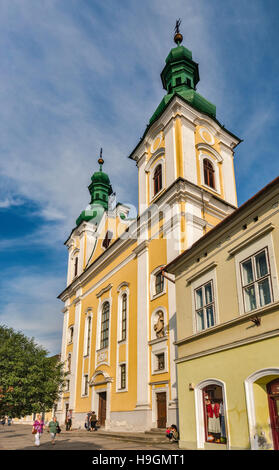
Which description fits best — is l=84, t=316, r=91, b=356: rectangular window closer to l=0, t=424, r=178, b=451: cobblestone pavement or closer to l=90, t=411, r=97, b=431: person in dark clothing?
l=90, t=411, r=97, b=431: person in dark clothing

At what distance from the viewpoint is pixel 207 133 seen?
2581cm

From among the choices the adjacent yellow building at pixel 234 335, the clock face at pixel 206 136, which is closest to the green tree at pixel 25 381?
the adjacent yellow building at pixel 234 335

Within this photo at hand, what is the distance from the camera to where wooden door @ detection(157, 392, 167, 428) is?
1730 cm

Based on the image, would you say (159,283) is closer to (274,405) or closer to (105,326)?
(105,326)

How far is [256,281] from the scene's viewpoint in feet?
33.2

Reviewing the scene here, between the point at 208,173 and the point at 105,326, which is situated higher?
the point at 208,173

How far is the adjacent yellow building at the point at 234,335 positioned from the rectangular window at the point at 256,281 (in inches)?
1.0

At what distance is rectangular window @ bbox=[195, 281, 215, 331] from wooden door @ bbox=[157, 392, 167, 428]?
262 inches

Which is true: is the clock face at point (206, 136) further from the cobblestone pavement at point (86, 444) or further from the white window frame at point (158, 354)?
the cobblestone pavement at point (86, 444)

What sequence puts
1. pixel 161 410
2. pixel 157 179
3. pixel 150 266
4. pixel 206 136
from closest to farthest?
1. pixel 161 410
2. pixel 150 266
3. pixel 157 179
4. pixel 206 136

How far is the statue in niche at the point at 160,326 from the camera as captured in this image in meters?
18.7

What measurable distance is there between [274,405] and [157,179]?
17519mm

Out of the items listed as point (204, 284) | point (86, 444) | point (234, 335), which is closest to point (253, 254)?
point (234, 335)

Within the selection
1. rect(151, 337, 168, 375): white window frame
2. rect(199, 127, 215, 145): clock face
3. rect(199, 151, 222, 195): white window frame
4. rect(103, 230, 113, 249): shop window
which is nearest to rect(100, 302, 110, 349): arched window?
rect(103, 230, 113, 249): shop window
